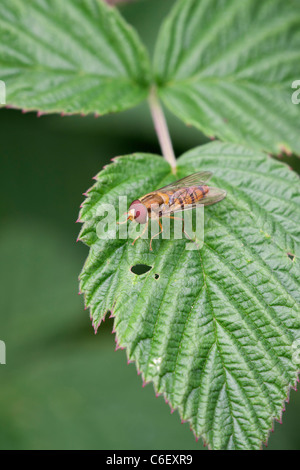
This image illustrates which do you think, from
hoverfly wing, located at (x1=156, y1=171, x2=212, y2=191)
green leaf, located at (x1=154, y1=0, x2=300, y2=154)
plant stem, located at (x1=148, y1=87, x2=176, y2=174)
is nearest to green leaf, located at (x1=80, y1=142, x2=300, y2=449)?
hoverfly wing, located at (x1=156, y1=171, x2=212, y2=191)

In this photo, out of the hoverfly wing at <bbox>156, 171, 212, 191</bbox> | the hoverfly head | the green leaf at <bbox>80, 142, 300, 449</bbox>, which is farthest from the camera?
the hoverfly wing at <bbox>156, 171, 212, 191</bbox>

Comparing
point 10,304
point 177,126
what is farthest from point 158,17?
point 10,304

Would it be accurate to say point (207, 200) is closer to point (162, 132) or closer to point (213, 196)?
point (213, 196)

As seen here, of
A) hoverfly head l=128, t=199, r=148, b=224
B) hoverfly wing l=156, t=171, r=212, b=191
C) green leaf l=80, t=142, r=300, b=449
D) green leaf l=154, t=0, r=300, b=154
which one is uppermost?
green leaf l=154, t=0, r=300, b=154

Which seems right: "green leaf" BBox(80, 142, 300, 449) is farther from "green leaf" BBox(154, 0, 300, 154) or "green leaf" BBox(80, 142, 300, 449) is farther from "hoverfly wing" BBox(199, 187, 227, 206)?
"green leaf" BBox(154, 0, 300, 154)

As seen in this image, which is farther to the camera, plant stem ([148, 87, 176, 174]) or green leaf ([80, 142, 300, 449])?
plant stem ([148, 87, 176, 174])

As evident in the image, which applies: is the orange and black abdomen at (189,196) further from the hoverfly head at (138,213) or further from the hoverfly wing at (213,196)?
the hoverfly head at (138,213)
